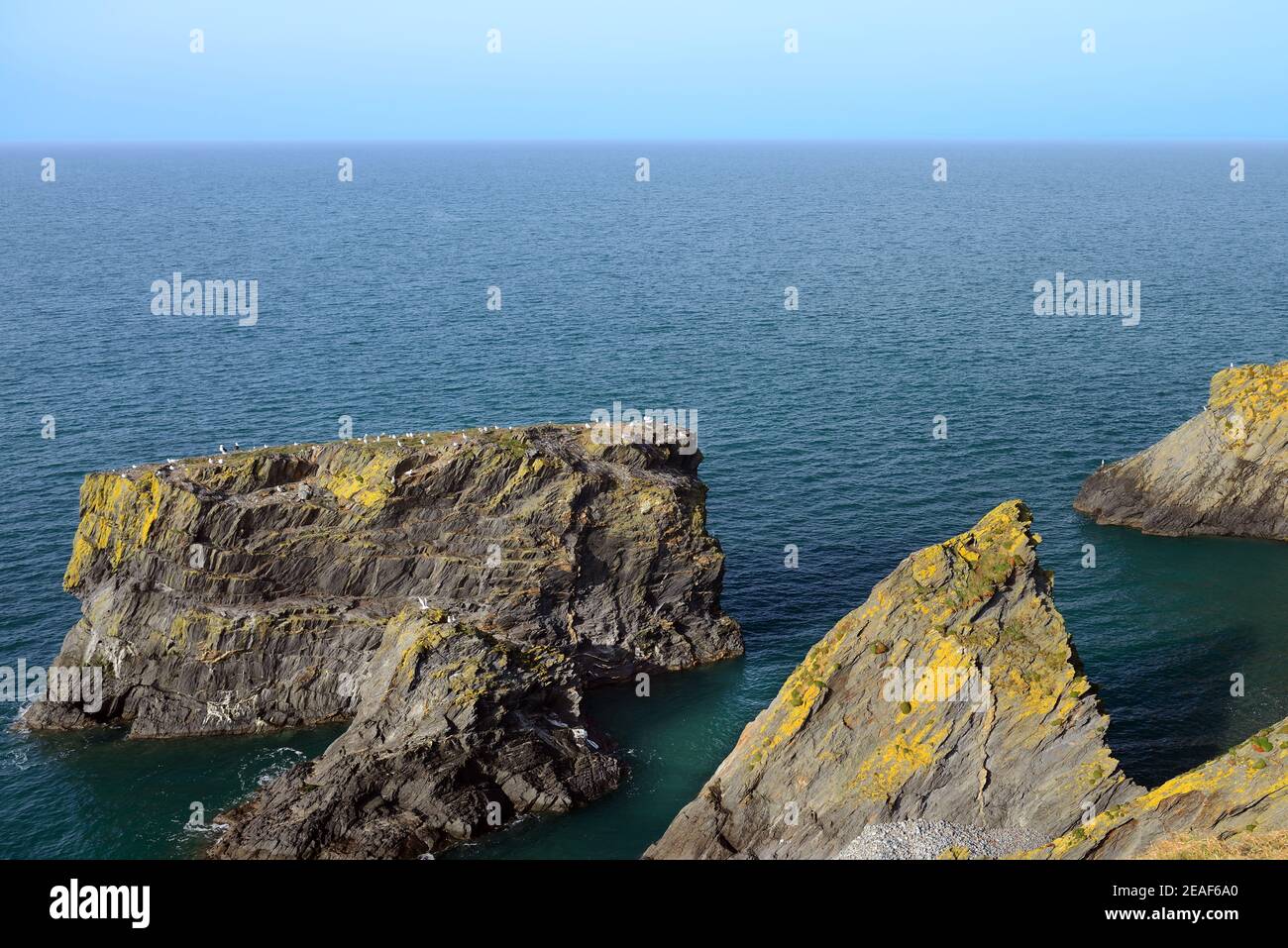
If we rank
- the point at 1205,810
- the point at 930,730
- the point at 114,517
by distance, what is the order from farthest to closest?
the point at 114,517
the point at 930,730
the point at 1205,810

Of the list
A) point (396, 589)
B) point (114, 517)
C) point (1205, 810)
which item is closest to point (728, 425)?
point (396, 589)

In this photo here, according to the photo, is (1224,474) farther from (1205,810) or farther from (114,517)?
(114,517)

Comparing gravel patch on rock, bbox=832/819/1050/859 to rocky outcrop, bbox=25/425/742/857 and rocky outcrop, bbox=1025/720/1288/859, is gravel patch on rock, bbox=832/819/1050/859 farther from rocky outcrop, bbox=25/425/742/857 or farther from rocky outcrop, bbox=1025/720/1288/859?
rocky outcrop, bbox=25/425/742/857

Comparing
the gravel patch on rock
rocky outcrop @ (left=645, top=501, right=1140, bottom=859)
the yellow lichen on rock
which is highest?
the yellow lichen on rock

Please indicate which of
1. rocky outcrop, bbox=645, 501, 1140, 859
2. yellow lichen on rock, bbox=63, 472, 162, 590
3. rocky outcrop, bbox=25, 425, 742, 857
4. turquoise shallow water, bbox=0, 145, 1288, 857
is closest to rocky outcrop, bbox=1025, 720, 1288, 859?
rocky outcrop, bbox=645, 501, 1140, 859

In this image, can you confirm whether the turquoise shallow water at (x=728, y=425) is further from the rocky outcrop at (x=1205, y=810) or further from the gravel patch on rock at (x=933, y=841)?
the rocky outcrop at (x=1205, y=810)

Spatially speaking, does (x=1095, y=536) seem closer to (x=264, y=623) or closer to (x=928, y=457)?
(x=928, y=457)
